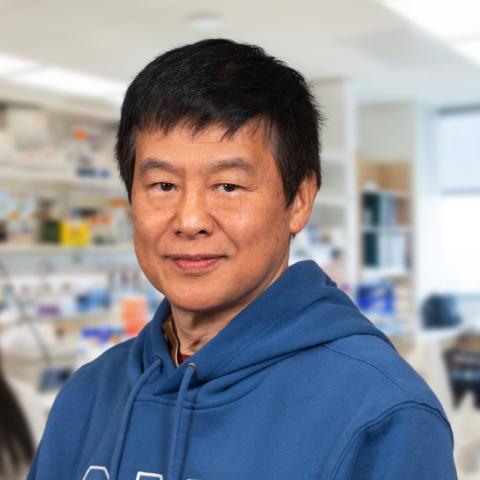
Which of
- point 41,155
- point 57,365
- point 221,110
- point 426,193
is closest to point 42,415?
point 57,365

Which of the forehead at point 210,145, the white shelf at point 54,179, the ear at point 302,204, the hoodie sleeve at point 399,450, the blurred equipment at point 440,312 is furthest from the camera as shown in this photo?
the blurred equipment at point 440,312

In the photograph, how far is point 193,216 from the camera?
2.35 ft

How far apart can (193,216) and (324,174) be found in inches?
175

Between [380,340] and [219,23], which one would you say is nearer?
[380,340]

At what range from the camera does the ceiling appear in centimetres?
367

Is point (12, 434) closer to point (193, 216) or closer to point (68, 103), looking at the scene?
point (193, 216)

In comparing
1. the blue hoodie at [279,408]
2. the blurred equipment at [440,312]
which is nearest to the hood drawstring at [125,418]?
the blue hoodie at [279,408]

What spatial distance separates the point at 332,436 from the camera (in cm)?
65

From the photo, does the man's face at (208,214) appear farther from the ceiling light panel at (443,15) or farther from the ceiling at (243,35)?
the ceiling light panel at (443,15)

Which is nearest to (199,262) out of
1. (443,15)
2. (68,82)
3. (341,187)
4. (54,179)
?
(54,179)

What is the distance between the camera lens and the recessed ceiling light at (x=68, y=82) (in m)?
5.07

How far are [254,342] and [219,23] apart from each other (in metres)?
3.57

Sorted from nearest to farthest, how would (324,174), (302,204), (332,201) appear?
(302,204), (324,174), (332,201)

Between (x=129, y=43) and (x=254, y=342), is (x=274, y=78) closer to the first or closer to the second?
(x=254, y=342)
